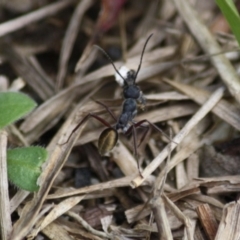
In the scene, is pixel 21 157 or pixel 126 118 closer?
pixel 21 157

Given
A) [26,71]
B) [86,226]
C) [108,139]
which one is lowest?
[86,226]

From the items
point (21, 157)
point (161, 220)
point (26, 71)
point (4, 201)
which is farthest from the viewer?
point (26, 71)

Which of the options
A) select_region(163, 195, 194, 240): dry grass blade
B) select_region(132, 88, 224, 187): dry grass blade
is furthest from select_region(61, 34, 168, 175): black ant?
select_region(163, 195, 194, 240): dry grass blade

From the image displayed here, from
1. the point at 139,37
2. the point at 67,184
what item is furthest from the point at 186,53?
the point at 67,184

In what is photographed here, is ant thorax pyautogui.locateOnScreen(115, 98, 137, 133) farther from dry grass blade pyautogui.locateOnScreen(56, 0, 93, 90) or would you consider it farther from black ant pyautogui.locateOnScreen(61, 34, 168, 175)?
dry grass blade pyautogui.locateOnScreen(56, 0, 93, 90)

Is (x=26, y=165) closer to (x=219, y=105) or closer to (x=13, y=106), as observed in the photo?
(x=13, y=106)

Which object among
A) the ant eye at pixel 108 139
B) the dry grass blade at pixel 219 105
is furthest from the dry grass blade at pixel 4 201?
the dry grass blade at pixel 219 105

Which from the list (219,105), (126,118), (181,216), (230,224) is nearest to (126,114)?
(126,118)

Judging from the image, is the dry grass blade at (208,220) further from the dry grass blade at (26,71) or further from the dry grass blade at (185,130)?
the dry grass blade at (26,71)
